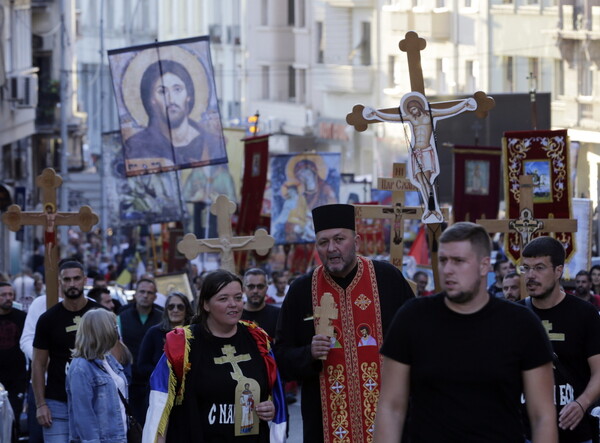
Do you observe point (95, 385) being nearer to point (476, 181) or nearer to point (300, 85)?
point (476, 181)

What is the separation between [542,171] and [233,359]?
301 inches

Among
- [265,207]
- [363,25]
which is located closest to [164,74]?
[265,207]

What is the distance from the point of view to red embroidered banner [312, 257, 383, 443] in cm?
903

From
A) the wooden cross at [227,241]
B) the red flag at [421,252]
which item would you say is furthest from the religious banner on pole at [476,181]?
the wooden cross at [227,241]

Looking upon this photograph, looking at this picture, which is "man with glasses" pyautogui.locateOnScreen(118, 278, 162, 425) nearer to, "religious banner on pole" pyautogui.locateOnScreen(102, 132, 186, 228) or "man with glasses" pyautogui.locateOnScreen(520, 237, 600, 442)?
"man with glasses" pyautogui.locateOnScreen(520, 237, 600, 442)

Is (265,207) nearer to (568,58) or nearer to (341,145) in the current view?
(568,58)

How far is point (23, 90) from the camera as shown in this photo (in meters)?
38.8

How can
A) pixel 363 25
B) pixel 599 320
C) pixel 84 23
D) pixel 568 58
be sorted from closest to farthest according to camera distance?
pixel 599 320, pixel 568 58, pixel 363 25, pixel 84 23

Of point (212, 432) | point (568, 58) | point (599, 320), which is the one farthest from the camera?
point (568, 58)

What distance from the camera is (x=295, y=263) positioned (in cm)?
2795

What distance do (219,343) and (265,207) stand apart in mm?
22360

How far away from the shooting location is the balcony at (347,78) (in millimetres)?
52969

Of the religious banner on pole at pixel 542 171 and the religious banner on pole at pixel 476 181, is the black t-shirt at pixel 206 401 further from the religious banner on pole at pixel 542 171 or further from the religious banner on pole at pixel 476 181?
the religious banner on pole at pixel 476 181

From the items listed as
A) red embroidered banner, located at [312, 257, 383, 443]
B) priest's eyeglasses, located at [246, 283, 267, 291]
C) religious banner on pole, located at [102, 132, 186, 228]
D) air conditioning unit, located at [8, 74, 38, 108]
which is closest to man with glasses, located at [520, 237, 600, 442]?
red embroidered banner, located at [312, 257, 383, 443]
